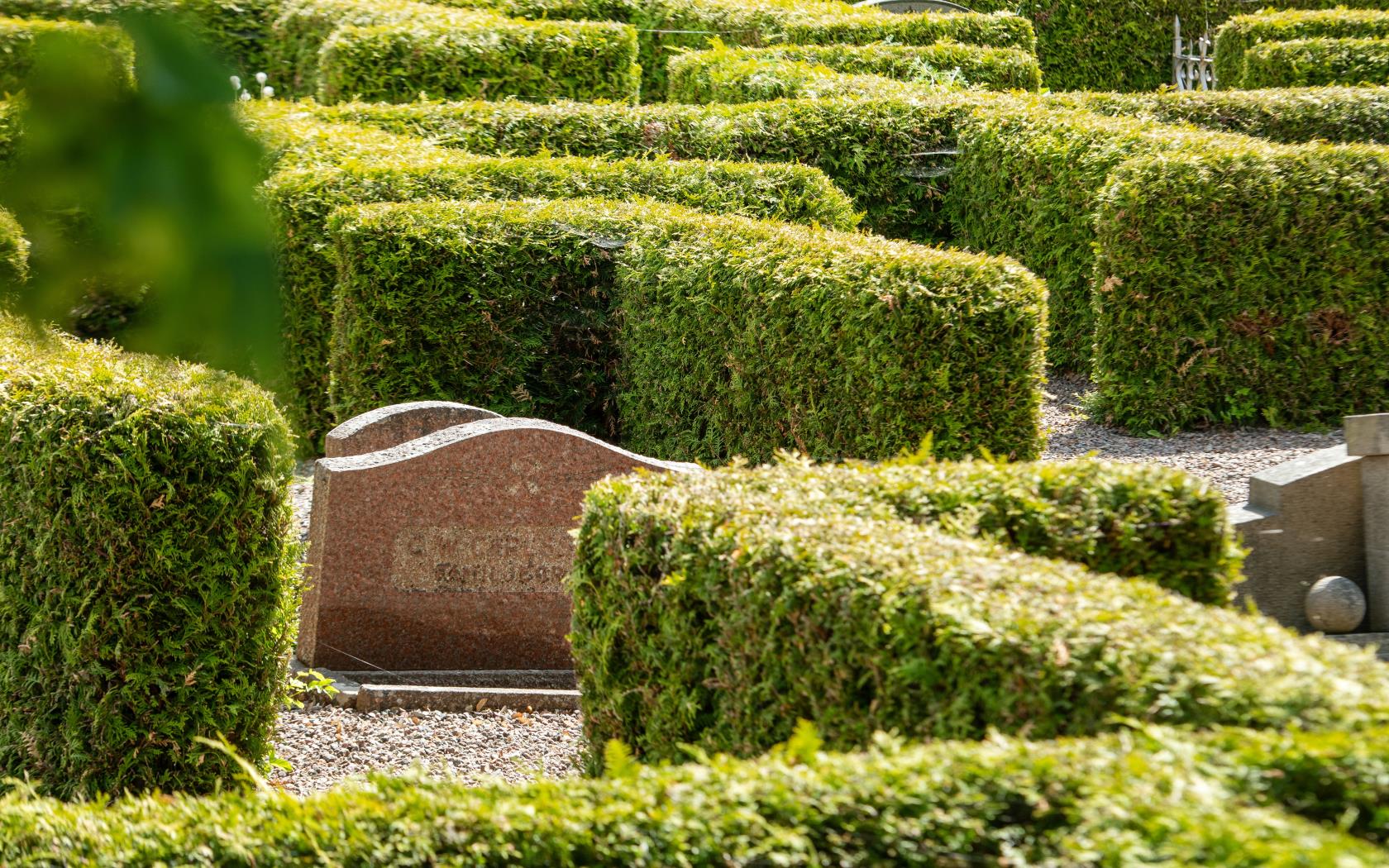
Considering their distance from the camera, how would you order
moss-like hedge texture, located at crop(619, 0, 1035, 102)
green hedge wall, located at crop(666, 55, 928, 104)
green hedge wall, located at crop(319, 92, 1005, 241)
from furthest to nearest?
moss-like hedge texture, located at crop(619, 0, 1035, 102), green hedge wall, located at crop(666, 55, 928, 104), green hedge wall, located at crop(319, 92, 1005, 241)

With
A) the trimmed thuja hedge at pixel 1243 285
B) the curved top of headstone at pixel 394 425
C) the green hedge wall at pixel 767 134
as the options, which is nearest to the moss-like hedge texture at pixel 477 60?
the green hedge wall at pixel 767 134

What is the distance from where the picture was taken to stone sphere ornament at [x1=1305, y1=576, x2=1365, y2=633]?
669 cm

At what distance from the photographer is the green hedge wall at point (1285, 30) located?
1775 cm

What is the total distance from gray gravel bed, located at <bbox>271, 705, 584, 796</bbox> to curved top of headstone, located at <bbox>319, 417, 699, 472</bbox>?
1092 mm

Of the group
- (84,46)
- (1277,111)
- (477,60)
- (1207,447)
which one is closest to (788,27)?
(477,60)

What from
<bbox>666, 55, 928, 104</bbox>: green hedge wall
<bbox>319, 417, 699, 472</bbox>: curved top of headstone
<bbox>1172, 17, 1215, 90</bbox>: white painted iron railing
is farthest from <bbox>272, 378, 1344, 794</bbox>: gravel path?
<bbox>1172, 17, 1215, 90</bbox>: white painted iron railing

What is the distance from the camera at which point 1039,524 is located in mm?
3982

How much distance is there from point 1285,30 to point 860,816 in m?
17.8

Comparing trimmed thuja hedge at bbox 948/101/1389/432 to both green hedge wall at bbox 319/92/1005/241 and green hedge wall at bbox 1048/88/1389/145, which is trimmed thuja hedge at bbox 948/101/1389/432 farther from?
green hedge wall at bbox 1048/88/1389/145

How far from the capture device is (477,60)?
45.0 ft

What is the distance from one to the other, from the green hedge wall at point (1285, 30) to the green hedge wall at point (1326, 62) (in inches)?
48.4

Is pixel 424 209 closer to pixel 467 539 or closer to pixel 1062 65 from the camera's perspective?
pixel 467 539

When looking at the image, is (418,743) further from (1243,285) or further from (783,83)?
(783,83)

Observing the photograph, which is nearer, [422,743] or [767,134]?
[422,743]
